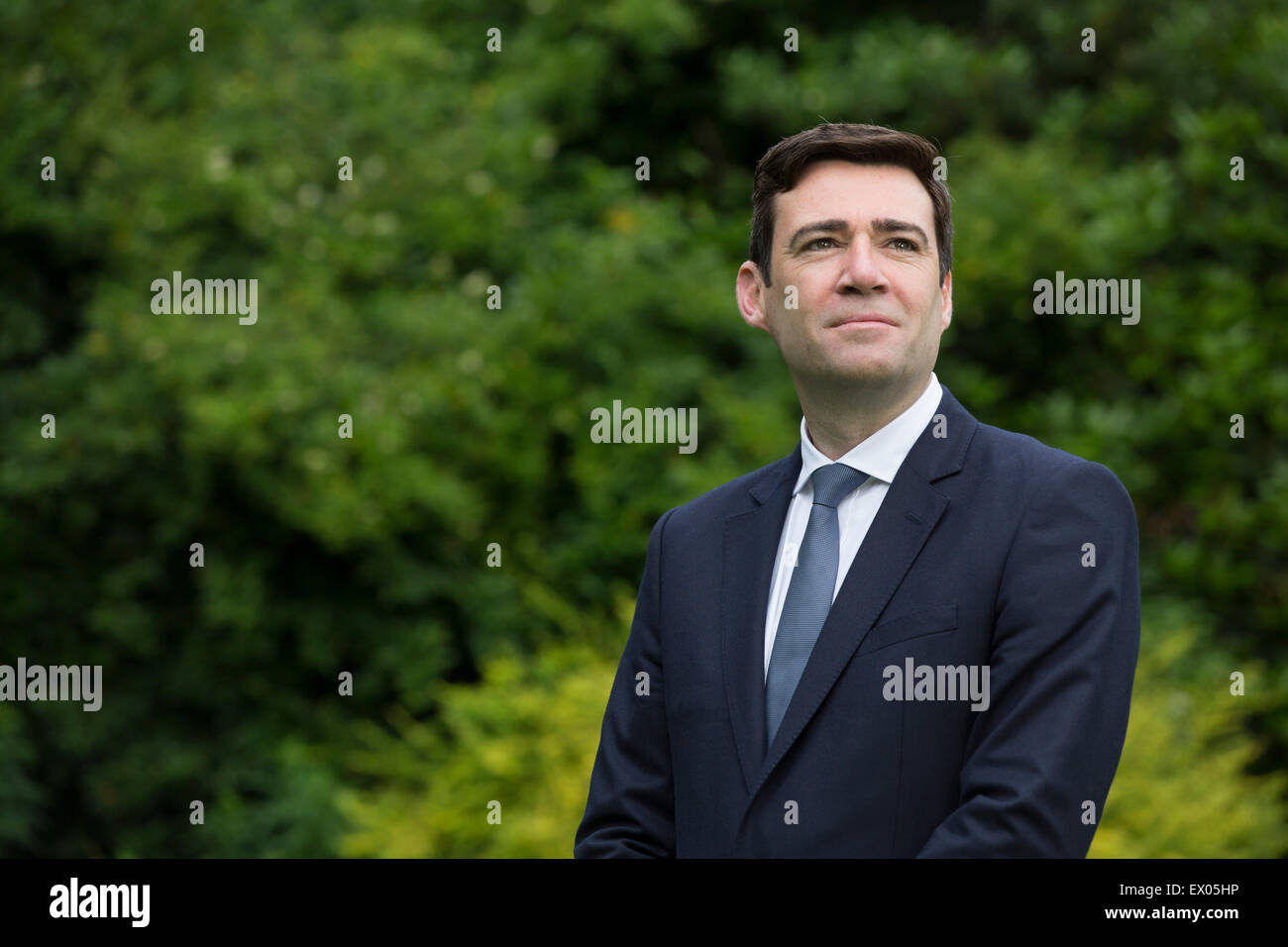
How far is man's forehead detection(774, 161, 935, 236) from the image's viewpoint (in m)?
1.98

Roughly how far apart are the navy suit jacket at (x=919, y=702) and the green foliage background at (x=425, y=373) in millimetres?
4048

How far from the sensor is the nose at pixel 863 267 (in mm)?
1929

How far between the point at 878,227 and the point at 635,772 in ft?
2.92

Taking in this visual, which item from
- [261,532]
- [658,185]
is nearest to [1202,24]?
[658,185]

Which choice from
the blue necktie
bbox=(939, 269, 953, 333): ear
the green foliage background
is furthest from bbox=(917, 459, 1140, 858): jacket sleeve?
the green foliage background

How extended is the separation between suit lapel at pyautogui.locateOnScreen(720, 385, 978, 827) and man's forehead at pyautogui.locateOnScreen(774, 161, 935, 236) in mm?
299

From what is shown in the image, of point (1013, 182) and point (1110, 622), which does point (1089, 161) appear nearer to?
point (1013, 182)

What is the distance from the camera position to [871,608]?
1.88 m

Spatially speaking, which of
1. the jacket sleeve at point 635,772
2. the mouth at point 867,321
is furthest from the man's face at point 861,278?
the jacket sleeve at point 635,772

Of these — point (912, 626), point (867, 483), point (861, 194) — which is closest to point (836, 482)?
point (867, 483)

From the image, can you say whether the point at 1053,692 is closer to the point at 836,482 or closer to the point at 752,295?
the point at 836,482

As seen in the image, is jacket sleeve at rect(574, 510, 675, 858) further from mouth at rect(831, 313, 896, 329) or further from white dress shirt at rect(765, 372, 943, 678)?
mouth at rect(831, 313, 896, 329)

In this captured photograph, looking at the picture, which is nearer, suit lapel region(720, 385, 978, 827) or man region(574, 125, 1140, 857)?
man region(574, 125, 1140, 857)

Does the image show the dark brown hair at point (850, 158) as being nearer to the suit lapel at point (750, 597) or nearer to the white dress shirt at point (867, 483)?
the white dress shirt at point (867, 483)
